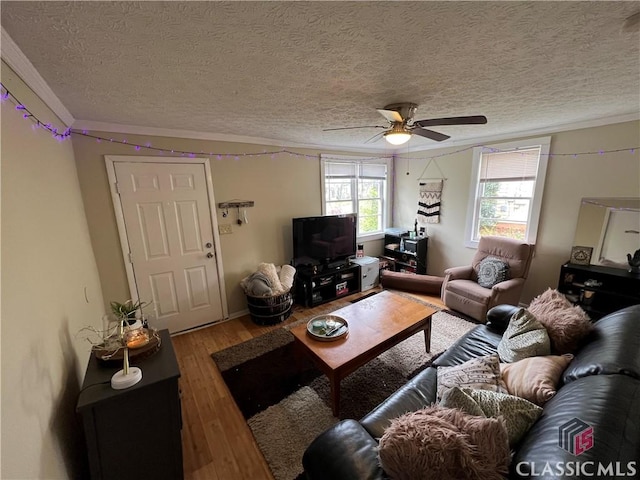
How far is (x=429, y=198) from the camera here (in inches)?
171

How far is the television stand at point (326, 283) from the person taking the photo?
3.65 meters

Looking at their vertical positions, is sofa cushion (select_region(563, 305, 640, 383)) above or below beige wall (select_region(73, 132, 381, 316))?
below

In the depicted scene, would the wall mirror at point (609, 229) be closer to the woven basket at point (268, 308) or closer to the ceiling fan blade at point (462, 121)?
the ceiling fan blade at point (462, 121)

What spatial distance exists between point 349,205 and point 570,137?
9.33 ft

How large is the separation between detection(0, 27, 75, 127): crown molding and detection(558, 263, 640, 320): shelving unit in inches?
182

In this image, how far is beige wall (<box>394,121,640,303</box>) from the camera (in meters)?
2.70

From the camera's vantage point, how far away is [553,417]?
41.1 inches

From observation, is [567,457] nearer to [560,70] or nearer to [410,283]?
[560,70]

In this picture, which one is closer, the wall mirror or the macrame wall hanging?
the wall mirror

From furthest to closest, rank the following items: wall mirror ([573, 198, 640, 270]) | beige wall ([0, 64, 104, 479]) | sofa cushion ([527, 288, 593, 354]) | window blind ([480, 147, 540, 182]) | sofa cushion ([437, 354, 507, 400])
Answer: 1. window blind ([480, 147, 540, 182])
2. wall mirror ([573, 198, 640, 270])
3. sofa cushion ([527, 288, 593, 354])
4. sofa cushion ([437, 354, 507, 400])
5. beige wall ([0, 64, 104, 479])

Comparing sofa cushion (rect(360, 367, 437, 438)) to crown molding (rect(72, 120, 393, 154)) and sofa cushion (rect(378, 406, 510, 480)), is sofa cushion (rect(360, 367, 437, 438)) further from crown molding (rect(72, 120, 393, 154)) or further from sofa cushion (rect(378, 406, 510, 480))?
crown molding (rect(72, 120, 393, 154))

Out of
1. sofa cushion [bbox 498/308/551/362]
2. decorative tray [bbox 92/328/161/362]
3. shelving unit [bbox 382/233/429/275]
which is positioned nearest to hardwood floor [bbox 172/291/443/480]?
decorative tray [bbox 92/328/161/362]

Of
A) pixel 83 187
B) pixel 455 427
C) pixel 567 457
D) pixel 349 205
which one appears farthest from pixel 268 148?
pixel 567 457

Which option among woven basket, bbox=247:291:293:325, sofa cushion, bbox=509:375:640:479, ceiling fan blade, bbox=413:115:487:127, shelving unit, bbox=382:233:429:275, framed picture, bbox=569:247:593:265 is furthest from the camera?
shelving unit, bbox=382:233:429:275
